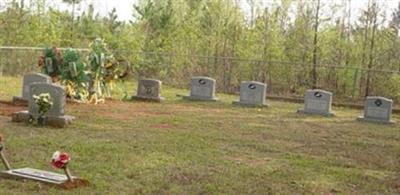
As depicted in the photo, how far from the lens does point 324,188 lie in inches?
267

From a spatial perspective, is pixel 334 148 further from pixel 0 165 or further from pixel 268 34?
pixel 268 34

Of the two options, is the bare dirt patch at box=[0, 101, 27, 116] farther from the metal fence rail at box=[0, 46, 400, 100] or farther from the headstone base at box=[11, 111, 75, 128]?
the metal fence rail at box=[0, 46, 400, 100]

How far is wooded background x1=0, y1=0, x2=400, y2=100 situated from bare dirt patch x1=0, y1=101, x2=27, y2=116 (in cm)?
809

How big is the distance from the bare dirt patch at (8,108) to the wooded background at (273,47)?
8.09 meters

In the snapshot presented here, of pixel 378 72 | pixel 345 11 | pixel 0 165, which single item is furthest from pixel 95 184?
pixel 345 11

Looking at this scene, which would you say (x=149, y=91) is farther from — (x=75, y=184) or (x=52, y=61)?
(x=75, y=184)

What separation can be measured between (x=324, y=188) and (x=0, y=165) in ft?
11.7

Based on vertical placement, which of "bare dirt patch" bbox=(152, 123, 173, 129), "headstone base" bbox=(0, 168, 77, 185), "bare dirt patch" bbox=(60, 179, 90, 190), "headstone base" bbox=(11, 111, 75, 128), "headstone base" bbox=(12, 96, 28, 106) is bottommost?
"bare dirt patch" bbox=(60, 179, 90, 190)

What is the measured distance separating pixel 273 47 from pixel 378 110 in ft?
29.0

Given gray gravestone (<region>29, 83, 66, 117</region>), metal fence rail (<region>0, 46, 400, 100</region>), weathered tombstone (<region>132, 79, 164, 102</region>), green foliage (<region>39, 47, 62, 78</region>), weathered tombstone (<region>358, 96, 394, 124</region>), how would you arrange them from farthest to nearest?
metal fence rail (<region>0, 46, 400, 100</region>)
weathered tombstone (<region>132, 79, 164, 102</region>)
weathered tombstone (<region>358, 96, 394, 124</region>)
green foliage (<region>39, 47, 62, 78</region>)
gray gravestone (<region>29, 83, 66, 117</region>)

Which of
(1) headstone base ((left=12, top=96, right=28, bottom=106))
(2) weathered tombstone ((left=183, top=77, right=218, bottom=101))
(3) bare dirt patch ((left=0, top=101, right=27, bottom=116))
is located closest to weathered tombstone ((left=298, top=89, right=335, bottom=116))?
(2) weathered tombstone ((left=183, top=77, right=218, bottom=101))

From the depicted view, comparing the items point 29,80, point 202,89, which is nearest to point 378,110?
point 202,89

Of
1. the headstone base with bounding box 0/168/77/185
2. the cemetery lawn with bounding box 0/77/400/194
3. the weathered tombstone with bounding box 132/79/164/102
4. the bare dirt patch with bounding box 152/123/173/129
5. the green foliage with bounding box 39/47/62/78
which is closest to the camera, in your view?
the headstone base with bounding box 0/168/77/185

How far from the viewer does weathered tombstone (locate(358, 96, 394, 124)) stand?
14835mm
